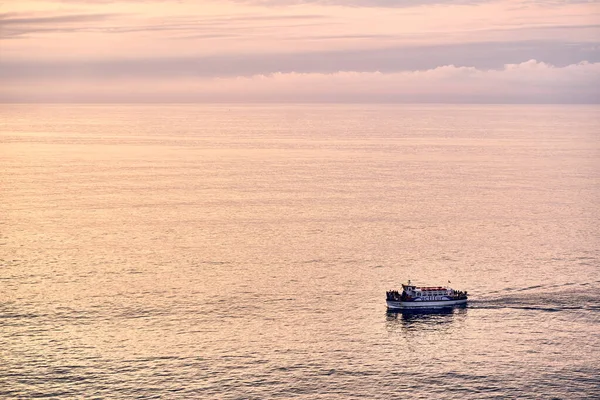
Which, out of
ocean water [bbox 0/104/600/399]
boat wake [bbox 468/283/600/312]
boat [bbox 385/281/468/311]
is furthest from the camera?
boat [bbox 385/281/468/311]

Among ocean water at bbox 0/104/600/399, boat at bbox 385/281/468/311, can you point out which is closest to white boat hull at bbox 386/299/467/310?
boat at bbox 385/281/468/311

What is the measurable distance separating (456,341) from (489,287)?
25.8m

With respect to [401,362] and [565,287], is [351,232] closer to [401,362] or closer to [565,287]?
[565,287]

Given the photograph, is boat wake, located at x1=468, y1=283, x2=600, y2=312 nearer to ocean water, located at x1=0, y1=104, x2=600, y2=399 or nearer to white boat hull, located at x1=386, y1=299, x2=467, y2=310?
ocean water, located at x1=0, y1=104, x2=600, y2=399

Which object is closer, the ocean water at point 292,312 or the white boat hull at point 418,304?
the ocean water at point 292,312

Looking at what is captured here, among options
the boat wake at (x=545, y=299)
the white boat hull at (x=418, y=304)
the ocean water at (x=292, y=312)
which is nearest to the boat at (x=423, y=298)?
the white boat hull at (x=418, y=304)

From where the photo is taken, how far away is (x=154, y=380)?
345ft

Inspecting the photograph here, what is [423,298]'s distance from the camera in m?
134

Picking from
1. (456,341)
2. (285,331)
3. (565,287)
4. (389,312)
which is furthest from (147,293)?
(565,287)

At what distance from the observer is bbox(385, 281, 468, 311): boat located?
13238 centimetres

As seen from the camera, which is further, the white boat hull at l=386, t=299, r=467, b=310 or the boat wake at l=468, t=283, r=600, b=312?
the white boat hull at l=386, t=299, r=467, b=310

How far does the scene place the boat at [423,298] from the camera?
132375 millimetres

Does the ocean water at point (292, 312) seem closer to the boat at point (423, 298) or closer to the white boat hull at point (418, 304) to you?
the white boat hull at point (418, 304)

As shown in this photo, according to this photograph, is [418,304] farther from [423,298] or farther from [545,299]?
[545,299]
